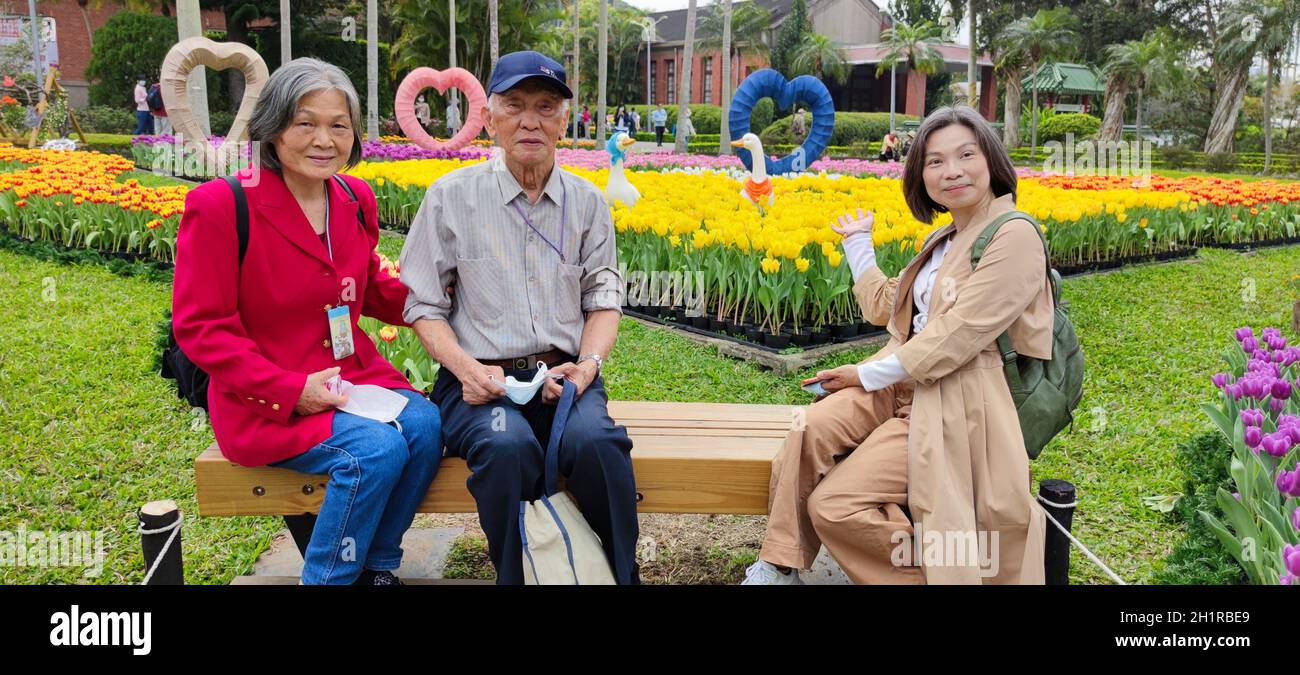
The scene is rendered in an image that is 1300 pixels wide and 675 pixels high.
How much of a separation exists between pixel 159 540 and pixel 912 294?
7.07 ft

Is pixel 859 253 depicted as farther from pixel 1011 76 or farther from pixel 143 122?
pixel 1011 76

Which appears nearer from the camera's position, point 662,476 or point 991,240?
point 991,240

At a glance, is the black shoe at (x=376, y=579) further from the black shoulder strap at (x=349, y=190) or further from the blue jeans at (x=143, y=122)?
the blue jeans at (x=143, y=122)

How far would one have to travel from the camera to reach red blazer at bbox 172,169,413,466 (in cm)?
238

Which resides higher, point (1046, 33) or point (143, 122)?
point (1046, 33)

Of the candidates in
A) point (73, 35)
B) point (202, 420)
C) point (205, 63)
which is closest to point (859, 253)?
point (202, 420)

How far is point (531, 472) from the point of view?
247 cm

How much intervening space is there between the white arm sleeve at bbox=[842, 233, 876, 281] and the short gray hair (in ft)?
5.13

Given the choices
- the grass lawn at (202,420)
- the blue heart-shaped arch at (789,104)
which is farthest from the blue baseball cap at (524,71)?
the blue heart-shaped arch at (789,104)

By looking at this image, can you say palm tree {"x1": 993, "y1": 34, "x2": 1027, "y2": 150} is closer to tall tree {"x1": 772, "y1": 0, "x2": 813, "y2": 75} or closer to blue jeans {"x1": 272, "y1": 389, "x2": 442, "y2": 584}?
tall tree {"x1": 772, "y1": 0, "x2": 813, "y2": 75}

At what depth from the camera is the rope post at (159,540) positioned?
2.43m

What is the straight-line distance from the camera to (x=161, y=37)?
88.8ft

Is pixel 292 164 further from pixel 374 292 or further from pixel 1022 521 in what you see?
pixel 1022 521

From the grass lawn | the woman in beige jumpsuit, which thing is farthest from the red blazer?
the woman in beige jumpsuit
